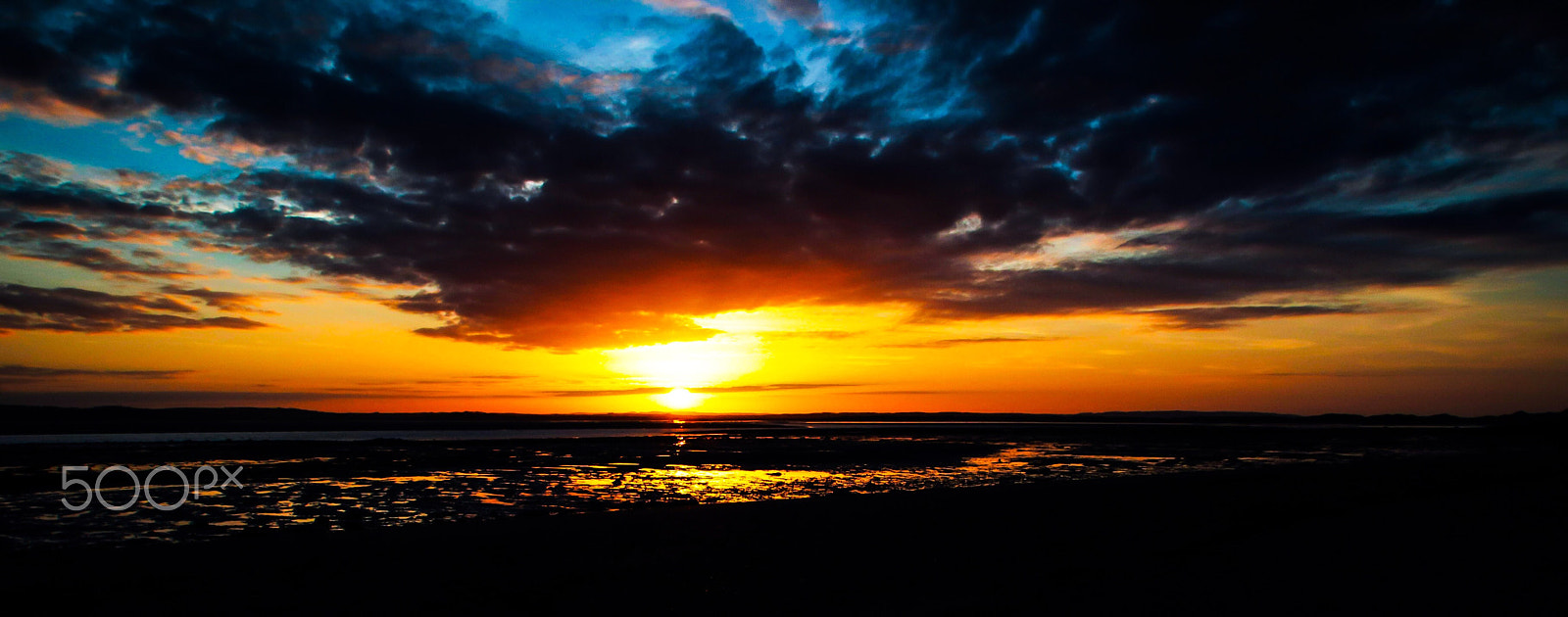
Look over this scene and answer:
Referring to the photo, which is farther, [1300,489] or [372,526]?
[1300,489]

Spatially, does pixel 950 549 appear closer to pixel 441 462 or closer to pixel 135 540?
pixel 135 540

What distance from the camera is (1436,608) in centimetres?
839

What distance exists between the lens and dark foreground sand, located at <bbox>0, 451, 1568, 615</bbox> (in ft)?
28.9

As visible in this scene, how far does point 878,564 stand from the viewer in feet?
35.9

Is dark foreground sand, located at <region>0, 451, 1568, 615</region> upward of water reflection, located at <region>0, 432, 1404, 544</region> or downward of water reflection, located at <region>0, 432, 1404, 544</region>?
upward

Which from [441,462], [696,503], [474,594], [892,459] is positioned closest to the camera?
[474,594]

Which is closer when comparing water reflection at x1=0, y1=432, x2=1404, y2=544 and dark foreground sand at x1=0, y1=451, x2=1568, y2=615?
dark foreground sand at x1=0, y1=451, x2=1568, y2=615

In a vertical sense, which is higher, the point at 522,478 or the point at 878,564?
the point at 878,564

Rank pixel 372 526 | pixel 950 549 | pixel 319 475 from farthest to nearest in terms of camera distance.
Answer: pixel 319 475 < pixel 372 526 < pixel 950 549

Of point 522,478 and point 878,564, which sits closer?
point 878,564

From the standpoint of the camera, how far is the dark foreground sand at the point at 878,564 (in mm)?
8797

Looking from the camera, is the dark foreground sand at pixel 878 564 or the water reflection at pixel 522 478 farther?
the water reflection at pixel 522 478

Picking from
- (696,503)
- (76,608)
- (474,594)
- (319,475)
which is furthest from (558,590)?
(319,475)

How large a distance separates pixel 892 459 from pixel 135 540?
27655 mm
